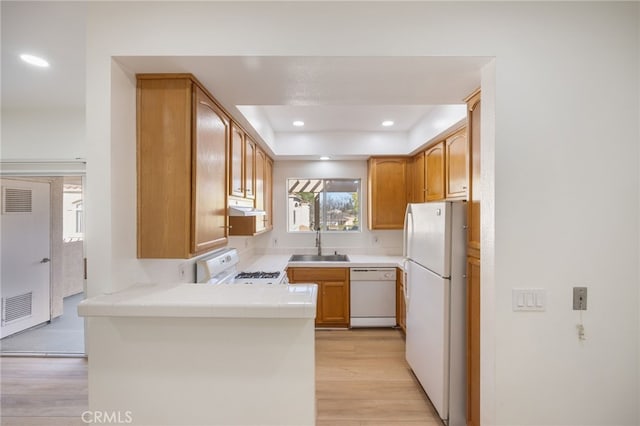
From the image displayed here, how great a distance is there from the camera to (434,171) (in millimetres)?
3232

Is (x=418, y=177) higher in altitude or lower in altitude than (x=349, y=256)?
higher

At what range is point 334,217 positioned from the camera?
4461 millimetres

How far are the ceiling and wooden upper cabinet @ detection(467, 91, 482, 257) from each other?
11 cm

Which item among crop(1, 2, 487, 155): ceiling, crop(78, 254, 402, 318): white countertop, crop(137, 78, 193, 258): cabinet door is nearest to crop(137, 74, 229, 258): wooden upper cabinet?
crop(137, 78, 193, 258): cabinet door

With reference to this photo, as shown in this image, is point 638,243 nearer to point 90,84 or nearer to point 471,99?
point 471,99

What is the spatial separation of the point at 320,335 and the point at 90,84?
321cm

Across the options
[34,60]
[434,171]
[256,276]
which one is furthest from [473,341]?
[34,60]

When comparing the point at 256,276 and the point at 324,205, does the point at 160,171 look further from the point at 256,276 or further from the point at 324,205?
the point at 324,205

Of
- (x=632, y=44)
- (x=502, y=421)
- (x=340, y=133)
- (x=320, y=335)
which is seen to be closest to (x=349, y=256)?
(x=320, y=335)

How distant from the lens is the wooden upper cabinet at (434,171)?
9.94 feet

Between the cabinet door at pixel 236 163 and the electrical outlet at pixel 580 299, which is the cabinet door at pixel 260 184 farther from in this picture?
the electrical outlet at pixel 580 299

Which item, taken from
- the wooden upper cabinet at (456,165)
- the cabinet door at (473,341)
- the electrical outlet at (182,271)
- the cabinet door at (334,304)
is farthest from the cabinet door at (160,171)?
the cabinet door at (334,304)

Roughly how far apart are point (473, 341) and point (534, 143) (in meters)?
1.24

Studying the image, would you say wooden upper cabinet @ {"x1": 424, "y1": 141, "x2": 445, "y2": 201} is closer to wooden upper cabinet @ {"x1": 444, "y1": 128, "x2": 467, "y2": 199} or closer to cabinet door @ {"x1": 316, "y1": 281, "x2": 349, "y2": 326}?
wooden upper cabinet @ {"x1": 444, "y1": 128, "x2": 467, "y2": 199}
